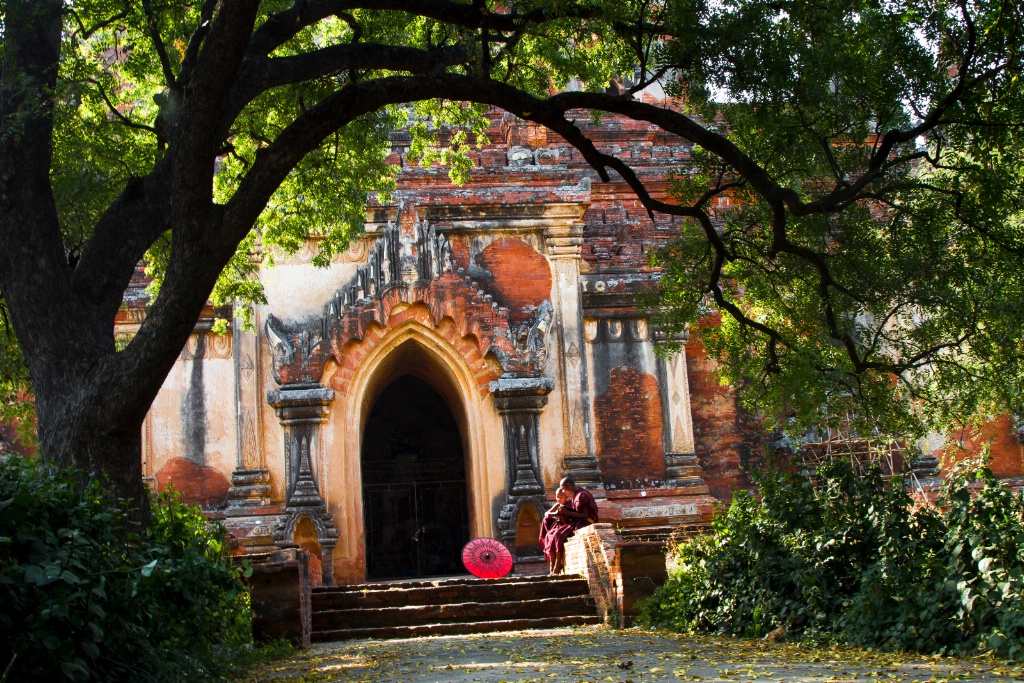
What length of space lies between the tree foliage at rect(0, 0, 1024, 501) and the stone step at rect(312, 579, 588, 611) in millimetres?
2982

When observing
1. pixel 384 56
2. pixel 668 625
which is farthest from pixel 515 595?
pixel 384 56

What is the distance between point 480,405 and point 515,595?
3.14 metres

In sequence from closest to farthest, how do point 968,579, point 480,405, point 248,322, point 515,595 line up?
point 968,579, point 515,595, point 248,322, point 480,405

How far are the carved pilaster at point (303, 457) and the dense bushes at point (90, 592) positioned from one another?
6164 mm

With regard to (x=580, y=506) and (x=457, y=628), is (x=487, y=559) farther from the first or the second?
(x=457, y=628)

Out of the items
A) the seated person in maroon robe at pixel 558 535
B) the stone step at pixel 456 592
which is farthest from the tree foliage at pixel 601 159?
the stone step at pixel 456 592

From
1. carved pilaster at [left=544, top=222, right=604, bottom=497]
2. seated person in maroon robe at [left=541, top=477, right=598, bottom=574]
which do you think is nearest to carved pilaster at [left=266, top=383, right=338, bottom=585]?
seated person in maroon robe at [left=541, top=477, right=598, bottom=574]

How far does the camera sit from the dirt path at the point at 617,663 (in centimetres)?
626

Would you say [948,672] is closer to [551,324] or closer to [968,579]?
[968,579]

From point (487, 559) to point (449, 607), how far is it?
1601 mm

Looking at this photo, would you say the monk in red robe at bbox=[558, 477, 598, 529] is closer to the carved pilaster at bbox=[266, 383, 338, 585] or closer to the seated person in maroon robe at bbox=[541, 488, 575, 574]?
the seated person in maroon robe at bbox=[541, 488, 575, 574]

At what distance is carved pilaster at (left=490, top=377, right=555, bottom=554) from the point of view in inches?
537

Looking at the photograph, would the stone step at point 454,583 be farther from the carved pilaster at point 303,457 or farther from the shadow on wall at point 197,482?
the shadow on wall at point 197,482

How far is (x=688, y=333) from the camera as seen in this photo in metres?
14.8
